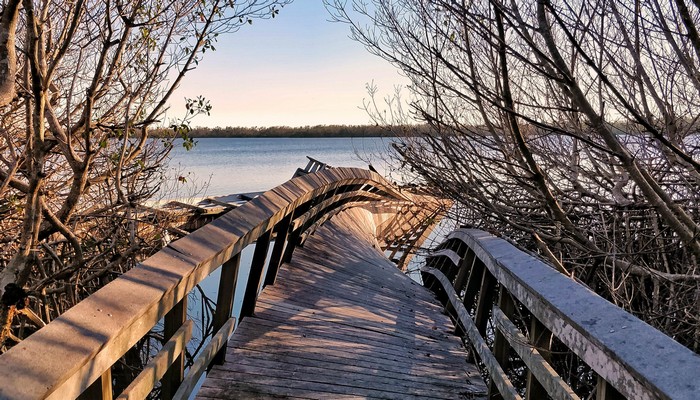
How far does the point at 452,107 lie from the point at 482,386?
361 centimetres

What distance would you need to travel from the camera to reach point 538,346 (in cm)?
240

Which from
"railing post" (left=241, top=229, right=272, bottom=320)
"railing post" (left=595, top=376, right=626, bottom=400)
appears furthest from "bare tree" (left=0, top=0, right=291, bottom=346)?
"railing post" (left=595, top=376, right=626, bottom=400)

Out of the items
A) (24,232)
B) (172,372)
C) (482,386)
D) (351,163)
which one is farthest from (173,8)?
(351,163)

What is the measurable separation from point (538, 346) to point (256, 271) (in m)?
2.48

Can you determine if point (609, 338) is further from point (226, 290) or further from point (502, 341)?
point (226, 290)

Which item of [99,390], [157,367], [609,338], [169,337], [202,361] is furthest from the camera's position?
[202,361]

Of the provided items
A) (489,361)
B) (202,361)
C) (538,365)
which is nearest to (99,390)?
(202,361)

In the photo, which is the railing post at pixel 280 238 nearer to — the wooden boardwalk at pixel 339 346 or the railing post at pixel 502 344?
the wooden boardwalk at pixel 339 346

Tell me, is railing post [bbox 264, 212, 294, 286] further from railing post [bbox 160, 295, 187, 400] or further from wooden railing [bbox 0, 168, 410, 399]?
railing post [bbox 160, 295, 187, 400]

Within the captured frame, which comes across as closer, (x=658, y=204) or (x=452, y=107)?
(x=658, y=204)

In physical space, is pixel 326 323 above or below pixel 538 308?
below

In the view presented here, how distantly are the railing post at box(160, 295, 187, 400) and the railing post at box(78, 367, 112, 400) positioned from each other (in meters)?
0.85

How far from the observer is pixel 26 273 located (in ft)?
12.7

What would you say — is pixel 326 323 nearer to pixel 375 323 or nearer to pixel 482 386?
pixel 375 323
